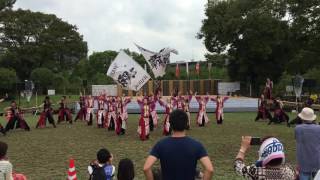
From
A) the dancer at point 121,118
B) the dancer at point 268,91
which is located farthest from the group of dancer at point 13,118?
the dancer at point 268,91

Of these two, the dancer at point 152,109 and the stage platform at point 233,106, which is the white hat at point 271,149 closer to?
the dancer at point 152,109

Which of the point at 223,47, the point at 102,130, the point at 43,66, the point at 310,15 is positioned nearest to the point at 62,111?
the point at 102,130

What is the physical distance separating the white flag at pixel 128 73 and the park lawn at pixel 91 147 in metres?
2.10

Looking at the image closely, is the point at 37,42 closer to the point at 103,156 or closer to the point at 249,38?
the point at 249,38

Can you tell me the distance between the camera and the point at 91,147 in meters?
17.8

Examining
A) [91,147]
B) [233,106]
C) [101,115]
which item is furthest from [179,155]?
[233,106]

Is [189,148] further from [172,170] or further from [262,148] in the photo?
[262,148]

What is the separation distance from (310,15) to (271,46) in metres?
32.4

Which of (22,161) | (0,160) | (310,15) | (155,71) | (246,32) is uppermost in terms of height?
(246,32)

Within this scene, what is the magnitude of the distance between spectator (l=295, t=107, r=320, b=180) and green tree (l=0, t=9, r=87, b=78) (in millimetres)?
59161

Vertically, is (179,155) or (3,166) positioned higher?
(179,155)

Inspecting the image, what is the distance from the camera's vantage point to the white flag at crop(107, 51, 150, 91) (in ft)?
78.2

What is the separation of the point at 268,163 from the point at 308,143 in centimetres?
233

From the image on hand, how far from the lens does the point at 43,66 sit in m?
67.6
